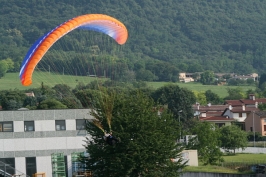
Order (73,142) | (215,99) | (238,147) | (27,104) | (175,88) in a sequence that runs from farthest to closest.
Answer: (215,99)
(175,88)
(27,104)
(238,147)
(73,142)

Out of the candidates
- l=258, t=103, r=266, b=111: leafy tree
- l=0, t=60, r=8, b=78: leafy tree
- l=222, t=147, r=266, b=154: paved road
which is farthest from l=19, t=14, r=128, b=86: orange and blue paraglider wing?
l=0, t=60, r=8, b=78: leafy tree

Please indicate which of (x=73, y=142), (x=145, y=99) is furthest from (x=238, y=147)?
(x=145, y=99)

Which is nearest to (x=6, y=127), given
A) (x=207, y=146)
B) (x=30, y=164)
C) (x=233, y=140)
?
(x=30, y=164)

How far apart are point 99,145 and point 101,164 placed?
1.00 m

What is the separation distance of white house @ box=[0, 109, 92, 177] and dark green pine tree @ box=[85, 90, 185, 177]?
28.7 ft

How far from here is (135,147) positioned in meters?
36.4

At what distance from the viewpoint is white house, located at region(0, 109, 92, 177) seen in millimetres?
46469

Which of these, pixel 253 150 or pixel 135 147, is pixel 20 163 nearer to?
pixel 135 147

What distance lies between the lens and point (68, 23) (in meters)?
35.0

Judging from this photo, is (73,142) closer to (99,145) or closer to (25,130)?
(25,130)

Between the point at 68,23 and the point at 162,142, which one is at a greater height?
the point at 68,23

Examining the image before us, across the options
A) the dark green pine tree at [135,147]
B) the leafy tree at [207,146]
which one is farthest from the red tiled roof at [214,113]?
the dark green pine tree at [135,147]

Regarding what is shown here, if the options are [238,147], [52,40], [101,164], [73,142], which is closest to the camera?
[52,40]

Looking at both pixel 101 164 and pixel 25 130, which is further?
pixel 25 130
